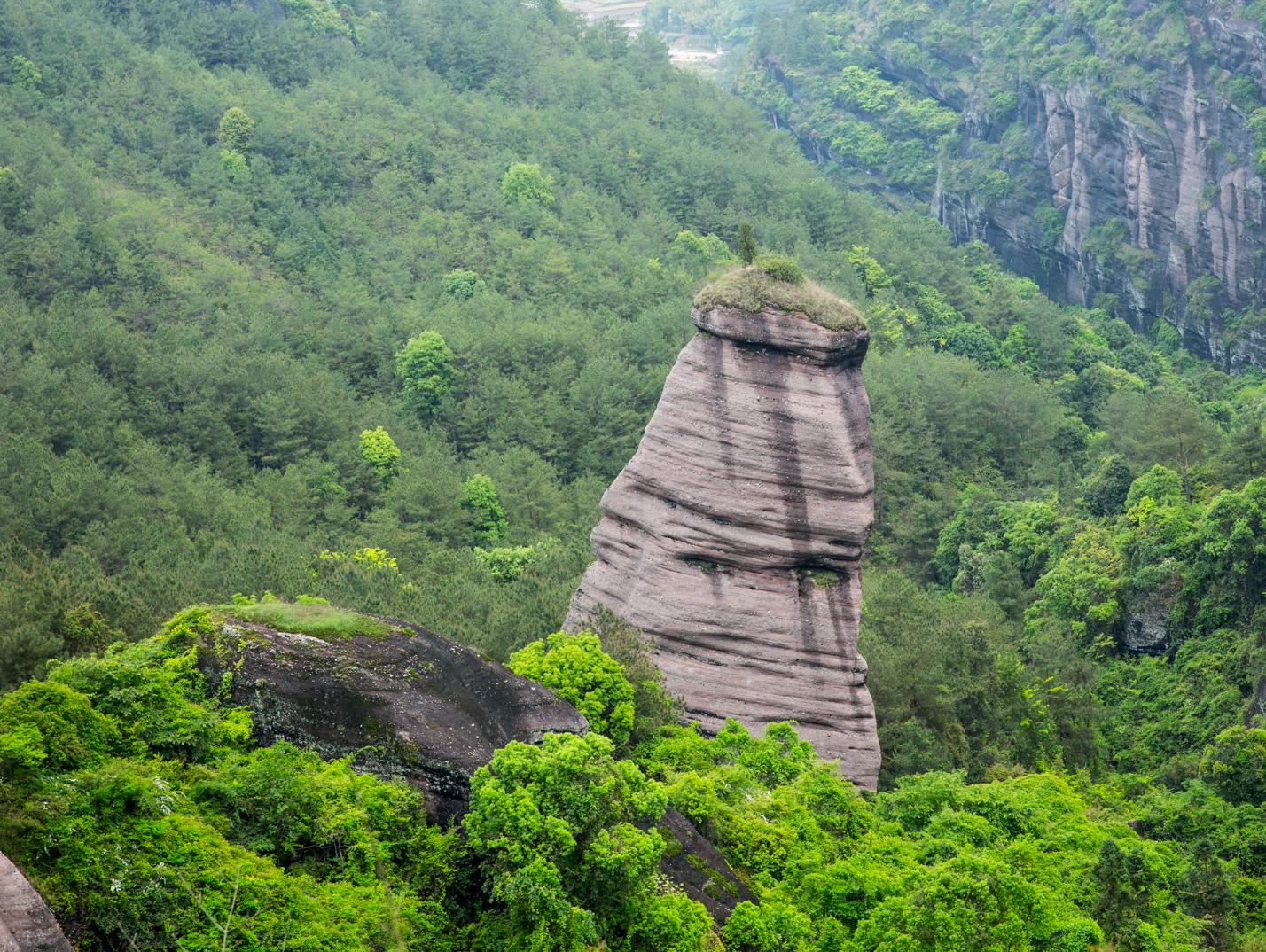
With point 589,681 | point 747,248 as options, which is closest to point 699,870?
point 589,681

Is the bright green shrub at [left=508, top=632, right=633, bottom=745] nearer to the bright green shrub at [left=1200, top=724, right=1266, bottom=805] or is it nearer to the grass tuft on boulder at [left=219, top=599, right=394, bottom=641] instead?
the grass tuft on boulder at [left=219, top=599, right=394, bottom=641]

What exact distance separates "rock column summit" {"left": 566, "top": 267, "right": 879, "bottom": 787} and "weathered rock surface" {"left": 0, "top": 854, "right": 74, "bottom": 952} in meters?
21.7

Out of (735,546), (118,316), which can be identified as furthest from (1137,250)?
(735,546)

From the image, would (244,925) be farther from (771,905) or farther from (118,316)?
(118,316)

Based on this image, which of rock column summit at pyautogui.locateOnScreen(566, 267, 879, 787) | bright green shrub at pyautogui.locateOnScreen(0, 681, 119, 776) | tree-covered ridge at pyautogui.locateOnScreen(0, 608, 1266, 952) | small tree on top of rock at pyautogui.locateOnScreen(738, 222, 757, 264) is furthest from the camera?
small tree on top of rock at pyautogui.locateOnScreen(738, 222, 757, 264)

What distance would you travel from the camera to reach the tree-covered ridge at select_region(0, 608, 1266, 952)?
2133 cm

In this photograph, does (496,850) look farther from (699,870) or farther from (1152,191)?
(1152,191)

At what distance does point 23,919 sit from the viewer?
17.4 metres

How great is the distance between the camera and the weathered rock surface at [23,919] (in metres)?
17.2

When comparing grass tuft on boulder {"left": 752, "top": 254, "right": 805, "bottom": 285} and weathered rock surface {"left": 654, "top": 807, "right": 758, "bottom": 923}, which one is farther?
grass tuft on boulder {"left": 752, "top": 254, "right": 805, "bottom": 285}

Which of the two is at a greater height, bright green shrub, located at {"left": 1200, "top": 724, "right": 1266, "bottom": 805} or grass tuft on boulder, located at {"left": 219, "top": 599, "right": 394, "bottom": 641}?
grass tuft on boulder, located at {"left": 219, "top": 599, "right": 394, "bottom": 641}

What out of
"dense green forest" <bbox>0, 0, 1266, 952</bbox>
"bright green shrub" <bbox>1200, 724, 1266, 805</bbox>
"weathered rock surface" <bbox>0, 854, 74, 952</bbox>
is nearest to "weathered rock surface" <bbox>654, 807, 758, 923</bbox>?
"dense green forest" <bbox>0, 0, 1266, 952</bbox>

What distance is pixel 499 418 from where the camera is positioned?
241 ft

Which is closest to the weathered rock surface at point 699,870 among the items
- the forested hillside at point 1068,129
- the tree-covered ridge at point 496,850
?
the tree-covered ridge at point 496,850
